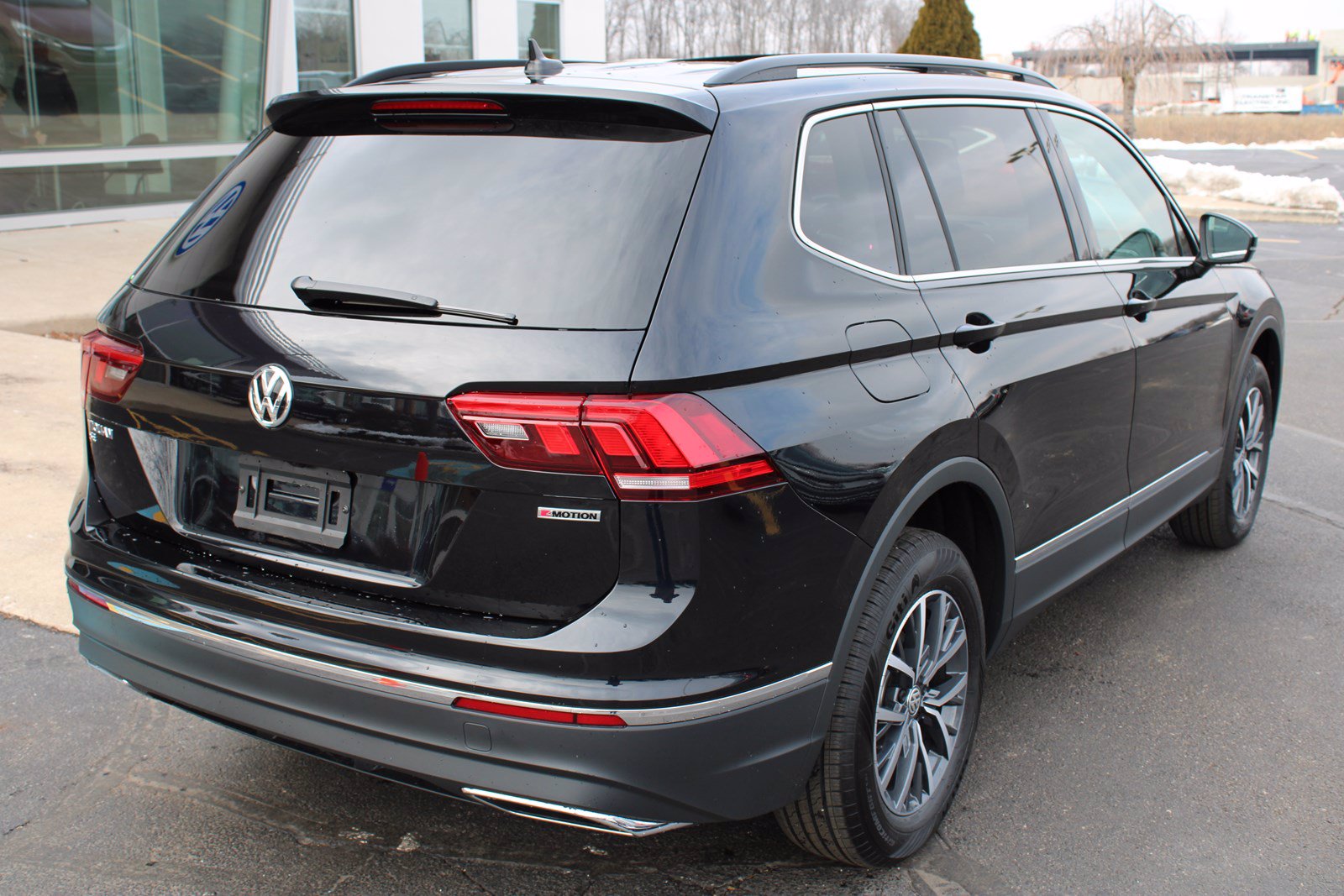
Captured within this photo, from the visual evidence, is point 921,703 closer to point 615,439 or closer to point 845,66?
point 615,439

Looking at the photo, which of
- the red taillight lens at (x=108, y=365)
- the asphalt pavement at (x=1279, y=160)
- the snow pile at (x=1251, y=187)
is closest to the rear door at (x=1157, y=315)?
the red taillight lens at (x=108, y=365)

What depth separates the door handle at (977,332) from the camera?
2.96 metres

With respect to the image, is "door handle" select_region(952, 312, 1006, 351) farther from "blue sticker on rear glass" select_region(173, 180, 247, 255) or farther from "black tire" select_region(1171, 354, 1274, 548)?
"black tire" select_region(1171, 354, 1274, 548)

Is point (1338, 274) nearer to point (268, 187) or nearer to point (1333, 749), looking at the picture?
point (1333, 749)

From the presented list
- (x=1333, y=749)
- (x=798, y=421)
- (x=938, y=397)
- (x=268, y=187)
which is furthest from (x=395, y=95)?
(x=1333, y=749)

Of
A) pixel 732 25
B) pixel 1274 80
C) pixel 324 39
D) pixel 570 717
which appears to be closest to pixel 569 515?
pixel 570 717

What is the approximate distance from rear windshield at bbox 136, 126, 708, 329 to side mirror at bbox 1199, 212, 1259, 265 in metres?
2.67

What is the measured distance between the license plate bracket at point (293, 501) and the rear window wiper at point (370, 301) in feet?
1.08

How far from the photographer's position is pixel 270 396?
2434 mm

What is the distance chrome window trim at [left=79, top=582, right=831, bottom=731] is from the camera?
2246 mm

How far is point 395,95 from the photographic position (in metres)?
2.69

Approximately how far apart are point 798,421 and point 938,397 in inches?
21.3

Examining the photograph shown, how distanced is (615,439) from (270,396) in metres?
0.73

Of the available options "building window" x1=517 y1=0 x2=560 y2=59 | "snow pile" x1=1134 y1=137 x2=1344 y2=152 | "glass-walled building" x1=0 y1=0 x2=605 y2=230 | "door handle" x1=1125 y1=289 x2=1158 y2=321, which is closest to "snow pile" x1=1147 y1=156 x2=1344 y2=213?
"building window" x1=517 y1=0 x2=560 y2=59
